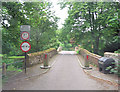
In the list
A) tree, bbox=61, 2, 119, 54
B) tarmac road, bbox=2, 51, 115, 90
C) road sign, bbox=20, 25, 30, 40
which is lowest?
tarmac road, bbox=2, 51, 115, 90

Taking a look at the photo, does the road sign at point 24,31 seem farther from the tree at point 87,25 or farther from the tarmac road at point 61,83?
the tree at point 87,25

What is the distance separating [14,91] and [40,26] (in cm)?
1311

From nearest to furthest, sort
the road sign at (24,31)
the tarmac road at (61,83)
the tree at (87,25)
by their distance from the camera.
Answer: the tarmac road at (61,83) < the road sign at (24,31) < the tree at (87,25)

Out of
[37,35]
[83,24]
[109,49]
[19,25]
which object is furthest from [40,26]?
[109,49]

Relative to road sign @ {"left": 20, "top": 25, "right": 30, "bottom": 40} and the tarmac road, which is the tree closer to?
road sign @ {"left": 20, "top": 25, "right": 30, "bottom": 40}

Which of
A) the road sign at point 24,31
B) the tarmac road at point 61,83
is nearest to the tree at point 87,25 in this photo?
the road sign at point 24,31

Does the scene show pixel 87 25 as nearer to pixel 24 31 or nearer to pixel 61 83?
pixel 24 31

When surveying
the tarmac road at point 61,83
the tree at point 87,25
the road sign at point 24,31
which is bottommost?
the tarmac road at point 61,83

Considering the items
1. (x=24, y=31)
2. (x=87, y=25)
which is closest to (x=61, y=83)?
(x=24, y=31)

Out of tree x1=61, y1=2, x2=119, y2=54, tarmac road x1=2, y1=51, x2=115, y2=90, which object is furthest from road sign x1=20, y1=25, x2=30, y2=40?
tree x1=61, y1=2, x2=119, y2=54

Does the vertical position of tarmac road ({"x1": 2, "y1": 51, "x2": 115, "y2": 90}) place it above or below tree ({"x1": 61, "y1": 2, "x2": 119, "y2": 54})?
below

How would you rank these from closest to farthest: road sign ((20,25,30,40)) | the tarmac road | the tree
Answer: the tarmac road
road sign ((20,25,30,40))
the tree

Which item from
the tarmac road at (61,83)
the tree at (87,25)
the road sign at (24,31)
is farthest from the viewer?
the tree at (87,25)

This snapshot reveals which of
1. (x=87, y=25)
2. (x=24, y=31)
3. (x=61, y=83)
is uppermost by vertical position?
(x=87, y=25)
